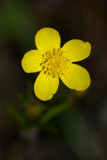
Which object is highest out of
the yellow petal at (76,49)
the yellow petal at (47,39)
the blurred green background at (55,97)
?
the yellow petal at (47,39)

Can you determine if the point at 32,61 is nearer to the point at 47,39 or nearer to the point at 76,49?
the point at 47,39

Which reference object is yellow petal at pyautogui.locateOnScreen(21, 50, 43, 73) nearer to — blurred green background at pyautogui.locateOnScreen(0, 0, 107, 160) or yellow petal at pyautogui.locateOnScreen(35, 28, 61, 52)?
yellow petal at pyautogui.locateOnScreen(35, 28, 61, 52)

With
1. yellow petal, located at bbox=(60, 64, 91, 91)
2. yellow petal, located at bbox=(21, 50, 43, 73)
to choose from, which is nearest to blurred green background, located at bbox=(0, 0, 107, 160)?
yellow petal, located at bbox=(60, 64, 91, 91)

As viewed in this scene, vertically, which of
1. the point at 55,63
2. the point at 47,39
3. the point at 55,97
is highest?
the point at 47,39

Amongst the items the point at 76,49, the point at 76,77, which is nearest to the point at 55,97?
the point at 76,77

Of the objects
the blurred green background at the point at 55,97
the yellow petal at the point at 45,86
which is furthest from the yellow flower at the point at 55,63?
the blurred green background at the point at 55,97

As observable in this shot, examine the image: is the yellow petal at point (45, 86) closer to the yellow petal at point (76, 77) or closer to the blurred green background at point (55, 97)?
the yellow petal at point (76, 77)

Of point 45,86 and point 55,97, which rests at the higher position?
point 45,86
